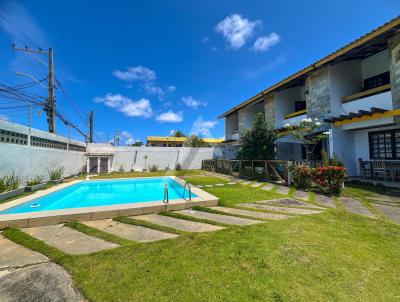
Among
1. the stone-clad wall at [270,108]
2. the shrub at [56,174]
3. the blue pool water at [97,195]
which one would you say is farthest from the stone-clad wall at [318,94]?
the shrub at [56,174]

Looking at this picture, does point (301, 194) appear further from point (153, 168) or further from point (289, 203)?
point (153, 168)

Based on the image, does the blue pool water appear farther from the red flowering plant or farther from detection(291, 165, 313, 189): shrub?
the red flowering plant

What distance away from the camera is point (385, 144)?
1044cm

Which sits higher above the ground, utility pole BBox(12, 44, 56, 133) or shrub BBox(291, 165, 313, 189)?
utility pole BBox(12, 44, 56, 133)

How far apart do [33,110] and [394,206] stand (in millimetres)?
16669

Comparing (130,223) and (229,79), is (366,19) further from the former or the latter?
(130,223)

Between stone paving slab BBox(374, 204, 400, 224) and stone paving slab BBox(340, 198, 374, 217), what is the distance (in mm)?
363

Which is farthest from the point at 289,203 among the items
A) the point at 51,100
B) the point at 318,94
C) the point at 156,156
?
the point at 51,100

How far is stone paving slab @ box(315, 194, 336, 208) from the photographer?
6299 millimetres

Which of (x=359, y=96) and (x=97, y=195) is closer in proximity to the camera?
(x=97, y=195)

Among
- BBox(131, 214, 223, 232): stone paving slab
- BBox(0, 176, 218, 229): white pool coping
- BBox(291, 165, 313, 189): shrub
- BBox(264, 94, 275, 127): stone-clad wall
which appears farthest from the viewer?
BBox(264, 94, 275, 127): stone-clad wall

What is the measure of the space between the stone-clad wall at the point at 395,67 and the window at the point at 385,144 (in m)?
1.71

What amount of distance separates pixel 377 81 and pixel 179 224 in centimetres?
1466

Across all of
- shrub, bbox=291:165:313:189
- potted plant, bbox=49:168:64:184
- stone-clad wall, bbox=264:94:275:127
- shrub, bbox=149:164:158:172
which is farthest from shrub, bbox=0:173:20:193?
stone-clad wall, bbox=264:94:275:127
